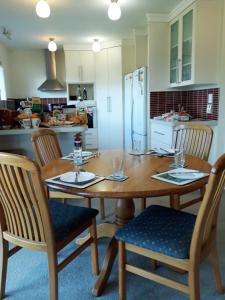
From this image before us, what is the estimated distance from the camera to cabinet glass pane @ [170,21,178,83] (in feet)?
12.0

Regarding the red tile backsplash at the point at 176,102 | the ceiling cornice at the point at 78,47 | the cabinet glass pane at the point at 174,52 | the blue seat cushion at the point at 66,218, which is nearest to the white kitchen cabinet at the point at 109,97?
the ceiling cornice at the point at 78,47

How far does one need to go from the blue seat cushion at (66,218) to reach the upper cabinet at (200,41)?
7.61 ft

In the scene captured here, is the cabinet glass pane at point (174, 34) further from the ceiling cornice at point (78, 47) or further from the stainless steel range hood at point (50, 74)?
the stainless steel range hood at point (50, 74)

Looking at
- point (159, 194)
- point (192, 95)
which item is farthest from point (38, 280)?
point (192, 95)

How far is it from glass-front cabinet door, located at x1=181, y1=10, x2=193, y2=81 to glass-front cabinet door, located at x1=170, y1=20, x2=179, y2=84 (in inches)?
7.8

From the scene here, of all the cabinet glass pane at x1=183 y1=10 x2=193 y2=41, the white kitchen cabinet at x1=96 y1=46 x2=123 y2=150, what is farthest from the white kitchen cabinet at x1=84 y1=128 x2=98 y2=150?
the cabinet glass pane at x1=183 y1=10 x2=193 y2=41

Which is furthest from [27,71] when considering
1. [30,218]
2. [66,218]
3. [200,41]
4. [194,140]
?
[30,218]

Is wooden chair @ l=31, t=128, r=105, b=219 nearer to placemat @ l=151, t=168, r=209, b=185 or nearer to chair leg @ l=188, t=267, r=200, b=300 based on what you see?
placemat @ l=151, t=168, r=209, b=185

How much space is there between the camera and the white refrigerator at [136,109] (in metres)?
3.98

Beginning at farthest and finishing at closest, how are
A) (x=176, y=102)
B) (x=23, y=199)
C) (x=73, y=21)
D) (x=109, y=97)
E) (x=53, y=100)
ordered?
(x=53, y=100), (x=109, y=97), (x=176, y=102), (x=73, y=21), (x=23, y=199)

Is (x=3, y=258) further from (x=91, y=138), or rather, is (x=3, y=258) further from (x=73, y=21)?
(x=91, y=138)

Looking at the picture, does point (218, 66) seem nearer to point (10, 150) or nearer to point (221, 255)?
point (221, 255)

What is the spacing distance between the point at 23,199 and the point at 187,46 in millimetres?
2984

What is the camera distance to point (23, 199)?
1240mm
